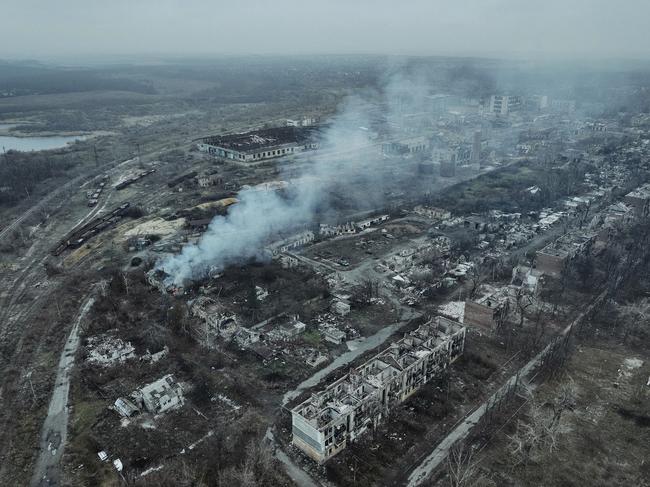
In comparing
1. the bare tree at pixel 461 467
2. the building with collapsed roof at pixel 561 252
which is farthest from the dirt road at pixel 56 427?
the building with collapsed roof at pixel 561 252

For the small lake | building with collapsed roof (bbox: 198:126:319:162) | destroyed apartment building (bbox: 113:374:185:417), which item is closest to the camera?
destroyed apartment building (bbox: 113:374:185:417)

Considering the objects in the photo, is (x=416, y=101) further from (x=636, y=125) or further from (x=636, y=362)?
(x=636, y=362)

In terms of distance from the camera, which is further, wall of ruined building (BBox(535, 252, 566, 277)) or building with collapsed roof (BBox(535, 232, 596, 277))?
building with collapsed roof (BBox(535, 232, 596, 277))

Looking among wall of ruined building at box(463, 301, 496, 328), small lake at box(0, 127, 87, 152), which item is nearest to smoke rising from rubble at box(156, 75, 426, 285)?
wall of ruined building at box(463, 301, 496, 328)

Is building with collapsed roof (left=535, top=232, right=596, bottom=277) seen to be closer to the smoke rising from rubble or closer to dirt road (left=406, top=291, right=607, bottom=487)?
dirt road (left=406, top=291, right=607, bottom=487)

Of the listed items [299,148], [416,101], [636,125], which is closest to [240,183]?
[299,148]

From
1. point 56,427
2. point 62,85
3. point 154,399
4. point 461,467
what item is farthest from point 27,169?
point 62,85

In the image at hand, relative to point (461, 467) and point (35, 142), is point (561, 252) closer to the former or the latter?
point (461, 467)

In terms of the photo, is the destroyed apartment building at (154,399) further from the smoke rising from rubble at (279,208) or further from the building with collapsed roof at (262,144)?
the building with collapsed roof at (262,144)
